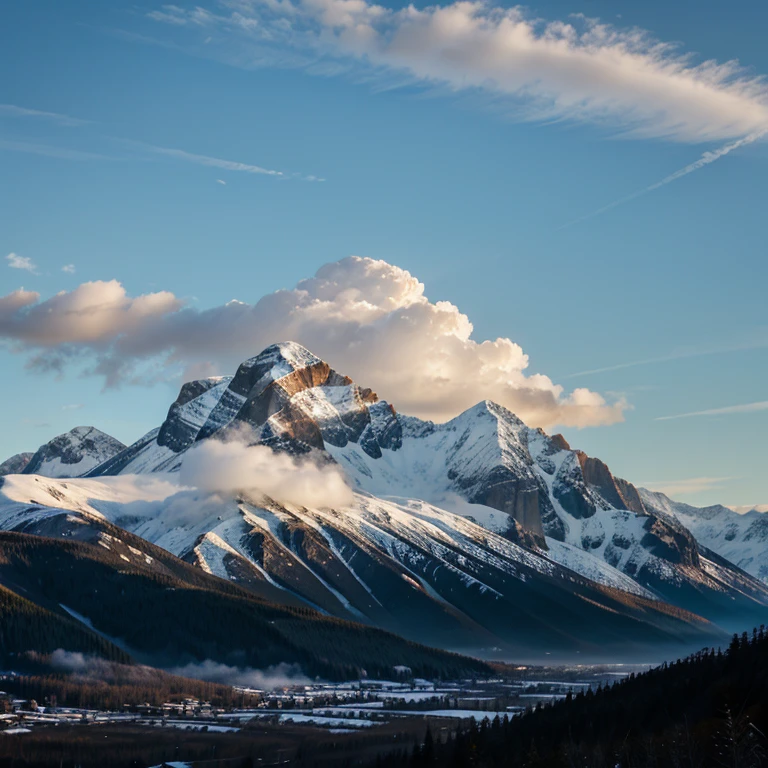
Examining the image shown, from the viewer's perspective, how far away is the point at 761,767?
626 ft

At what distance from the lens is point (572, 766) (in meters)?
200

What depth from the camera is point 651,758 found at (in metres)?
197

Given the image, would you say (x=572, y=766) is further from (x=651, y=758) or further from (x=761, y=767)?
(x=761, y=767)

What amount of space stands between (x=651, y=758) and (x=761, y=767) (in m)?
15.7

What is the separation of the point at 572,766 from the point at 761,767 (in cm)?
2735

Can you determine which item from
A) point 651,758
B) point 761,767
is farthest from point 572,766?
point 761,767

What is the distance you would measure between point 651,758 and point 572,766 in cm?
1180
